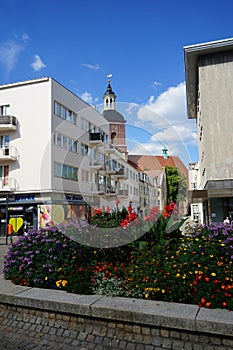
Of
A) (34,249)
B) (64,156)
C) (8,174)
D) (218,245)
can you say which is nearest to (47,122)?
(64,156)

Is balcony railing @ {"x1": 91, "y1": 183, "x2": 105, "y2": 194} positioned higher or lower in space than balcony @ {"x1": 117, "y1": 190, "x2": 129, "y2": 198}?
higher

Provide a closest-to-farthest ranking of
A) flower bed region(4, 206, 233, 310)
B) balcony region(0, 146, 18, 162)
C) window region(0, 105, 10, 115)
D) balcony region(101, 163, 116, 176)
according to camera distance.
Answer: flower bed region(4, 206, 233, 310)
balcony region(101, 163, 116, 176)
balcony region(0, 146, 18, 162)
window region(0, 105, 10, 115)

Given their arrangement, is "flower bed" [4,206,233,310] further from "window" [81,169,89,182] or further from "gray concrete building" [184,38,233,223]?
"gray concrete building" [184,38,233,223]

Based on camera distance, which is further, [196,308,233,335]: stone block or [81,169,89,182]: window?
[81,169,89,182]: window

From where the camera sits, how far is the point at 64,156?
90.9ft

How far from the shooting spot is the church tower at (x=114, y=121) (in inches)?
209

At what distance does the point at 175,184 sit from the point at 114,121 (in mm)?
1539

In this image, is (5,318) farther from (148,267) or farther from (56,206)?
(56,206)

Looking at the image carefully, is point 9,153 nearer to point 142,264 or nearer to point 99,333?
point 142,264

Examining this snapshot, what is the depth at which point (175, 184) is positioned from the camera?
4957 millimetres

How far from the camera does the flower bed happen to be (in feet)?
14.6

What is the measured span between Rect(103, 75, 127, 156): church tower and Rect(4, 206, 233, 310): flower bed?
1.37 metres

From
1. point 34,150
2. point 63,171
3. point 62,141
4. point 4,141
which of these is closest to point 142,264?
point 63,171

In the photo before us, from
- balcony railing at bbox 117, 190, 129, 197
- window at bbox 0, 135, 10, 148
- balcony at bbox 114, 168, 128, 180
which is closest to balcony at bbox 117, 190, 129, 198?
balcony railing at bbox 117, 190, 129, 197
